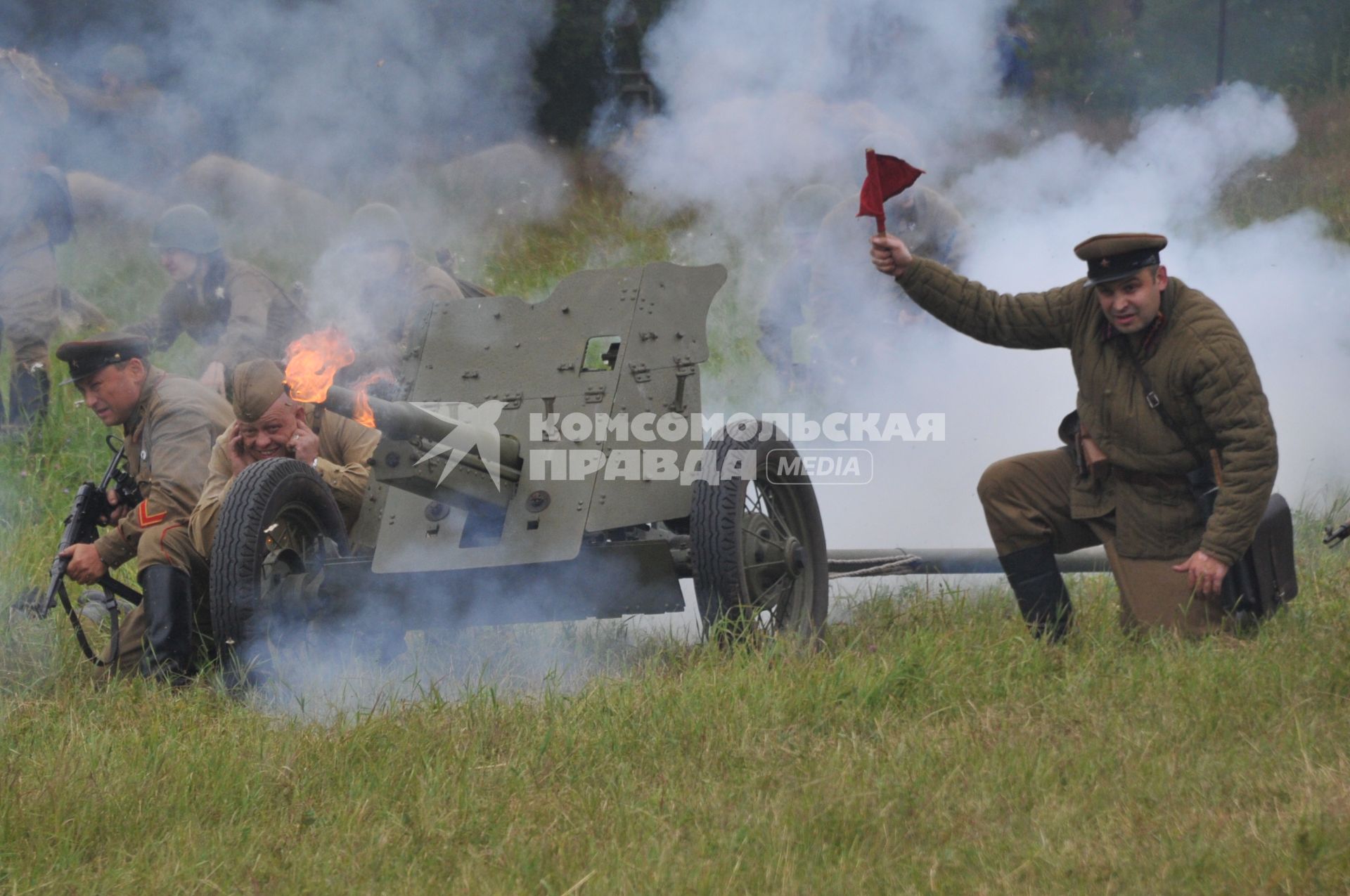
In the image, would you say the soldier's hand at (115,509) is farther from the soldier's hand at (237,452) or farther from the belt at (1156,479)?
the belt at (1156,479)

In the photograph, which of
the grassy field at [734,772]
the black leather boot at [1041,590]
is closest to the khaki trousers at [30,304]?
the grassy field at [734,772]

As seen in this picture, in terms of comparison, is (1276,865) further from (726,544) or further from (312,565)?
(312,565)

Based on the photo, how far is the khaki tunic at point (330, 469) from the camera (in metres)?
6.07

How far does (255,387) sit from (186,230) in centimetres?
237

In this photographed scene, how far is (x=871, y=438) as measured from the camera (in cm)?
854

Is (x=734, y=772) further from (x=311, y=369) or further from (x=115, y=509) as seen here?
(x=115, y=509)

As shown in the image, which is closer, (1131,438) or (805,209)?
(1131,438)

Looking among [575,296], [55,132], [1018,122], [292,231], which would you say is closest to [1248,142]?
[1018,122]

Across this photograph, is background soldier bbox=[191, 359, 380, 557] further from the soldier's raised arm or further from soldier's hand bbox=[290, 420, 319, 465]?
the soldier's raised arm

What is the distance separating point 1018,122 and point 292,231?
3.98 meters

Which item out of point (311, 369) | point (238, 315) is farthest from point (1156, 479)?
point (238, 315)

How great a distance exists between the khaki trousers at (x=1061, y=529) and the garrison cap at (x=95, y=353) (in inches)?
126

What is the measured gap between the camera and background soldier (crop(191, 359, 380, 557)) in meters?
6.10

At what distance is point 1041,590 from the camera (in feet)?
19.0
